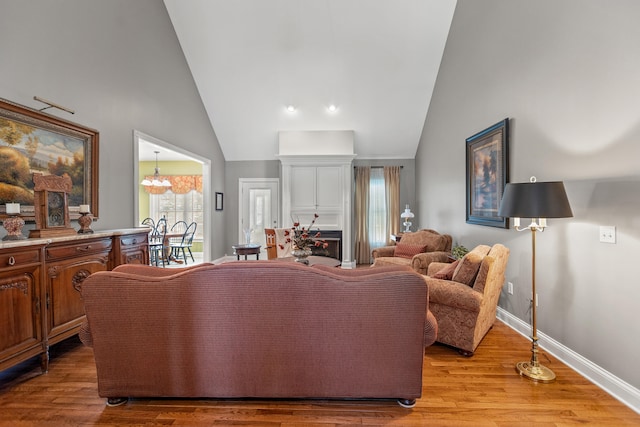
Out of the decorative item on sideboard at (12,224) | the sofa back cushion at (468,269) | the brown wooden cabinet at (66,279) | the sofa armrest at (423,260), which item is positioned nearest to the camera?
the decorative item on sideboard at (12,224)

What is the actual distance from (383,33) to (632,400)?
202 inches

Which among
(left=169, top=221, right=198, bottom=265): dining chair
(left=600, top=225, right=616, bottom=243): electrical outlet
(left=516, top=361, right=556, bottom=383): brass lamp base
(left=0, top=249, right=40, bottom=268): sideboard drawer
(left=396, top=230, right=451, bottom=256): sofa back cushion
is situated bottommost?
(left=516, top=361, right=556, bottom=383): brass lamp base

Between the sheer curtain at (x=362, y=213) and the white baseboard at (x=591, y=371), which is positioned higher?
the sheer curtain at (x=362, y=213)

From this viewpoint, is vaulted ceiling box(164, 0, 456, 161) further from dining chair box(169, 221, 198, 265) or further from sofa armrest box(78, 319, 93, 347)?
sofa armrest box(78, 319, 93, 347)

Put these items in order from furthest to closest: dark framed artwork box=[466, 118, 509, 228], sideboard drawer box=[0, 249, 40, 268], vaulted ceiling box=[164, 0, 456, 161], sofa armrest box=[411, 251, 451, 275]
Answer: vaulted ceiling box=[164, 0, 456, 161], sofa armrest box=[411, 251, 451, 275], dark framed artwork box=[466, 118, 509, 228], sideboard drawer box=[0, 249, 40, 268]

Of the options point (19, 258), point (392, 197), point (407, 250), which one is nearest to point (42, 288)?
point (19, 258)

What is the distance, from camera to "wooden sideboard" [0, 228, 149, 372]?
79.0 inches

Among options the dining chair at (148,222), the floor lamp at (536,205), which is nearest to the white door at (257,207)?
the dining chair at (148,222)

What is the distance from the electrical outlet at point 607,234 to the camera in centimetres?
204

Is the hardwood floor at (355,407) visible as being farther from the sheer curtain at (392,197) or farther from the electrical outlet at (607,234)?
the sheer curtain at (392,197)

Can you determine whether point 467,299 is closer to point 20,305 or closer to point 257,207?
point 20,305

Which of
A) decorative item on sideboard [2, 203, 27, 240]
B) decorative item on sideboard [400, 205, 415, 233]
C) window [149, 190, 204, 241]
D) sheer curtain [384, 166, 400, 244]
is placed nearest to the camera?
decorative item on sideboard [2, 203, 27, 240]

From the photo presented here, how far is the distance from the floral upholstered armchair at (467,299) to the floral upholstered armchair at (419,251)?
1149 millimetres

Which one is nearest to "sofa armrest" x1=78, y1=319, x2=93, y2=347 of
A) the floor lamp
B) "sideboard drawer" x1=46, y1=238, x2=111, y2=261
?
"sideboard drawer" x1=46, y1=238, x2=111, y2=261
